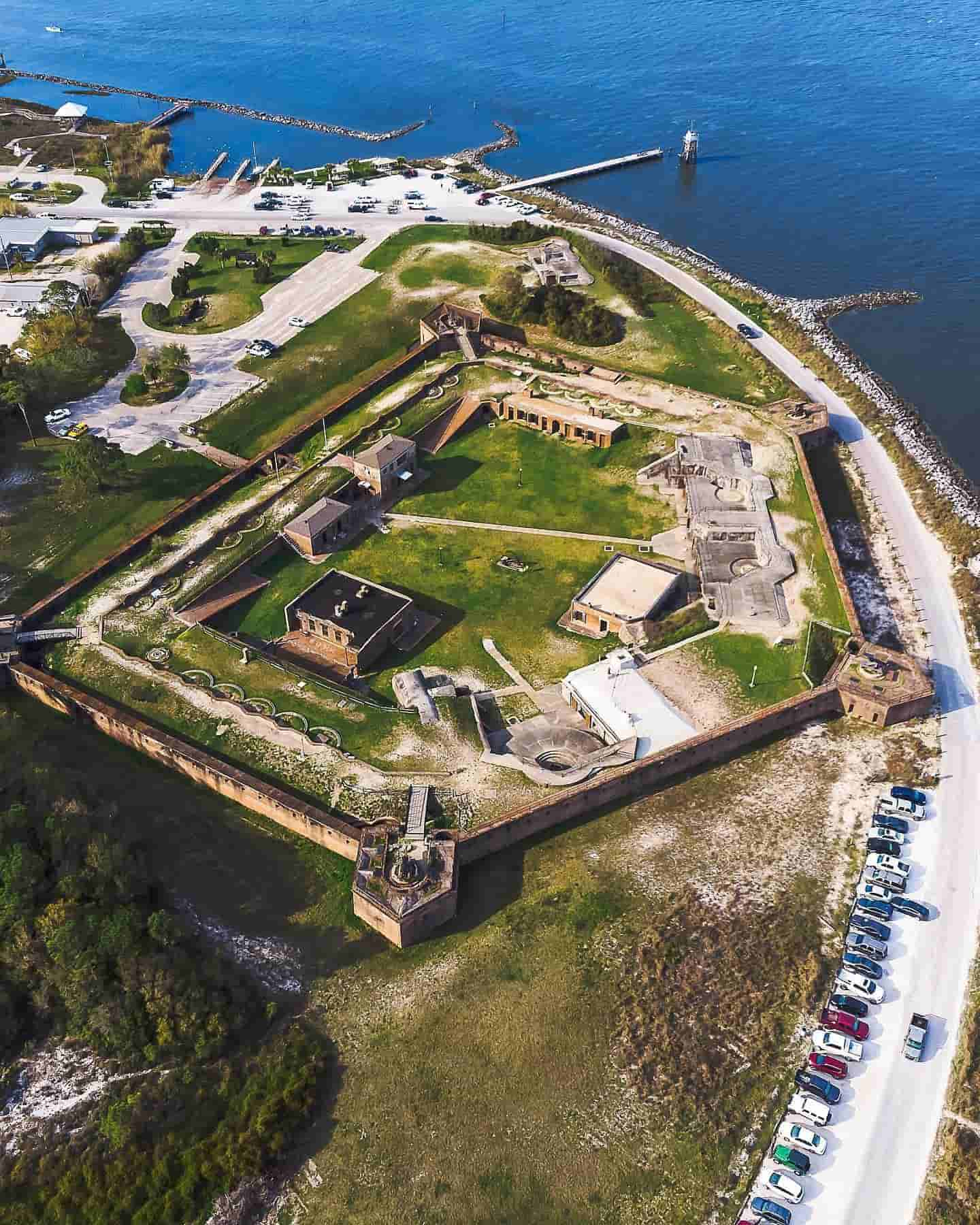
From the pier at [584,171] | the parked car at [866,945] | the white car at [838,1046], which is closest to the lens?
the white car at [838,1046]

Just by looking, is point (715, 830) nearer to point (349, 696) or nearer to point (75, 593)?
point (349, 696)

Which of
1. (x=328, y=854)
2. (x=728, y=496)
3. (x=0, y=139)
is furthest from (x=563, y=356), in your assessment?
(x=0, y=139)

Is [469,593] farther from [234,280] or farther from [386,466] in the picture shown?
[234,280]

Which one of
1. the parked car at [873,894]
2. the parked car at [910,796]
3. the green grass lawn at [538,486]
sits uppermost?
the green grass lawn at [538,486]

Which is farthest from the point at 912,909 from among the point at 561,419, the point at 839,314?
the point at 839,314

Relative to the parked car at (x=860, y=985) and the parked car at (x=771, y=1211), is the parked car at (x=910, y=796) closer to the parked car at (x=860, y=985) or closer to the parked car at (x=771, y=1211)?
the parked car at (x=860, y=985)

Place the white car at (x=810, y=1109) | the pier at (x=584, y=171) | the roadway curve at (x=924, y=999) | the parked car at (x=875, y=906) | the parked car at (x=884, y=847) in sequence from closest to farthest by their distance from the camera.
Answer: the roadway curve at (x=924, y=999) → the white car at (x=810, y=1109) → the parked car at (x=875, y=906) → the parked car at (x=884, y=847) → the pier at (x=584, y=171)

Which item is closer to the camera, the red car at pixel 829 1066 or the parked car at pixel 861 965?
the red car at pixel 829 1066

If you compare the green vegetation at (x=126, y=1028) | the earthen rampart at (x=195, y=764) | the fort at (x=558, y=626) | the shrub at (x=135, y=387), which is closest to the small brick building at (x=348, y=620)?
the fort at (x=558, y=626)

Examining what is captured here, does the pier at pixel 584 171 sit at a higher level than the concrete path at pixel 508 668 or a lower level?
higher
